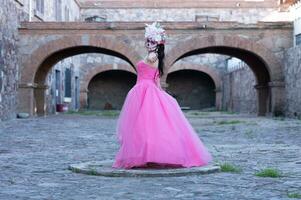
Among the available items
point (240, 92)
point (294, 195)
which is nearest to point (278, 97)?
point (240, 92)

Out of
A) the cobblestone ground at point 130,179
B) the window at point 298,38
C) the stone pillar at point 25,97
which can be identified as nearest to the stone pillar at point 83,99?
the stone pillar at point 25,97

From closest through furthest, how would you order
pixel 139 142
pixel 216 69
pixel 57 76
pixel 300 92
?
pixel 139 142, pixel 300 92, pixel 57 76, pixel 216 69

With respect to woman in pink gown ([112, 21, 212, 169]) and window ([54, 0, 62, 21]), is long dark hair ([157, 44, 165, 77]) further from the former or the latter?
window ([54, 0, 62, 21])

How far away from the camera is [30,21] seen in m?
19.9

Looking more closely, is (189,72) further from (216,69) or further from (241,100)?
(241,100)

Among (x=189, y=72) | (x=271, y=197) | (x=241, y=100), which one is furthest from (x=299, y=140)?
(x=189, y=72)

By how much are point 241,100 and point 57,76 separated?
8.44m

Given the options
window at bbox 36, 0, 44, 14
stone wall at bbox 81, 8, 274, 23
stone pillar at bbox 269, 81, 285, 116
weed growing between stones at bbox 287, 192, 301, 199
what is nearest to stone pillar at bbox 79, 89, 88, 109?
stone wall at bbox 81, 8, 274, 23

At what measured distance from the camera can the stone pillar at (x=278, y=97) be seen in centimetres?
1978

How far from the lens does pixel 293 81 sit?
18.6 meters

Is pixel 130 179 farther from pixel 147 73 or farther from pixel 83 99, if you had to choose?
pixel 83 99

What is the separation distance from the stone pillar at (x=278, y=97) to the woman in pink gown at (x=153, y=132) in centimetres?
1413

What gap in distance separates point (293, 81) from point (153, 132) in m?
13.7

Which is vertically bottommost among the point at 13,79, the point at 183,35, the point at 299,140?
the point at 299,140
